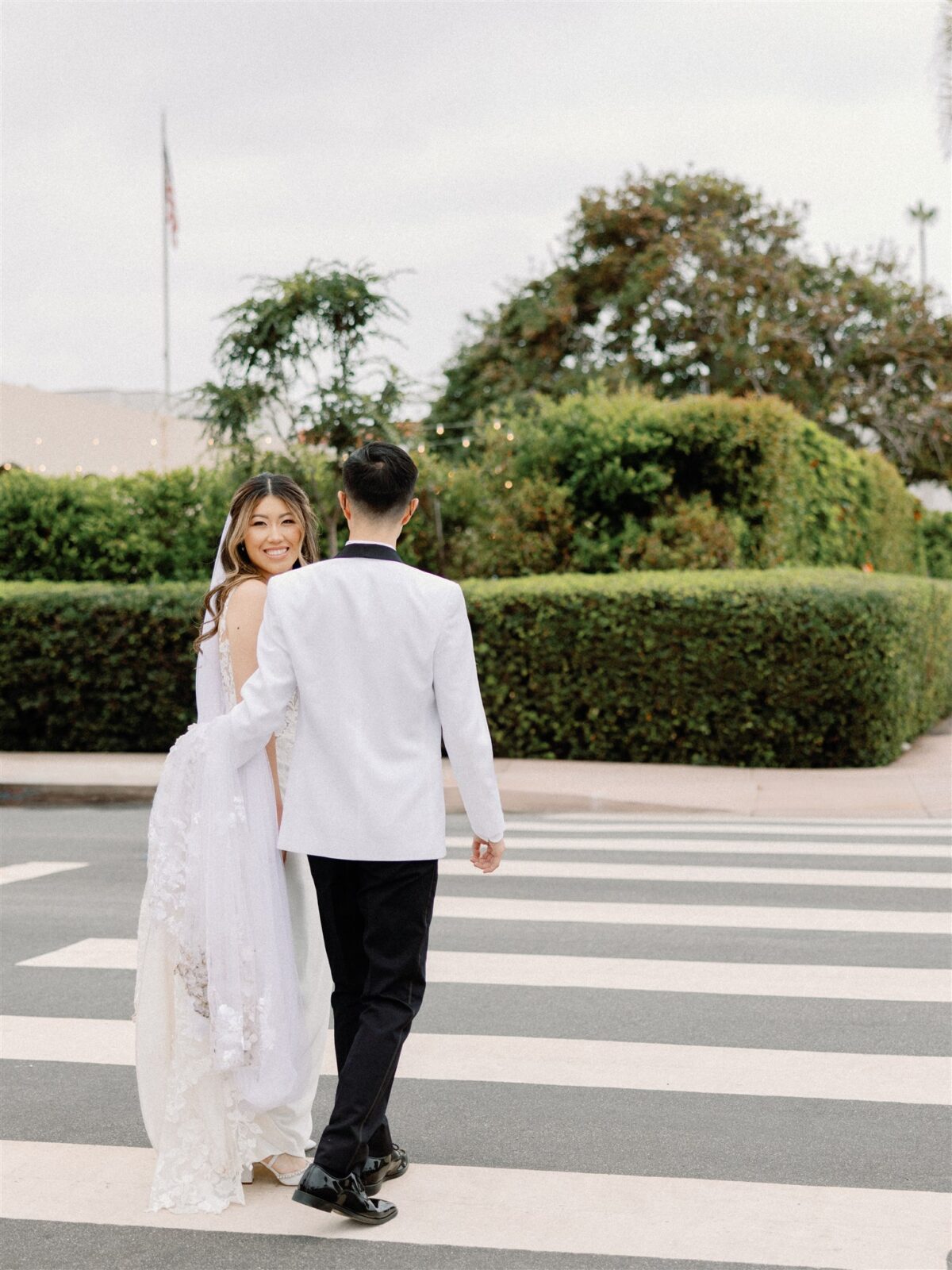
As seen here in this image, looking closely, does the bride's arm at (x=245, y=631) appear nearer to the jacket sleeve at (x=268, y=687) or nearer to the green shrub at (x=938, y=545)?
the jacket sleeve at (x=268, y=687)

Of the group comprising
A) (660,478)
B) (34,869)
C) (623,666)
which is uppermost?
(660,478)

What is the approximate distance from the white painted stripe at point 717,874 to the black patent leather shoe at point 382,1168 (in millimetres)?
4291

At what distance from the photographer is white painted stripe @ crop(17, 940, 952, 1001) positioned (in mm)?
5898

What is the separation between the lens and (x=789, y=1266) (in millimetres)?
3432

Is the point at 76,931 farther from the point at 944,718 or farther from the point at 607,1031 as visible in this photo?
the point at 944,718

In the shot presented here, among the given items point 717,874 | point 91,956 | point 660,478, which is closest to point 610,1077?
point 91,956

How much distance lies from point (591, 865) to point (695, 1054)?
11.8 ft

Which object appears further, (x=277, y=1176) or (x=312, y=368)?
(x=312, y=368)

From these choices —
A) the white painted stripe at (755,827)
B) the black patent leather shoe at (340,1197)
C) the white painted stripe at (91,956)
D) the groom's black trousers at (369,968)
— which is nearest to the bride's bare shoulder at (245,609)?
the groom's black trousers at (369,968)

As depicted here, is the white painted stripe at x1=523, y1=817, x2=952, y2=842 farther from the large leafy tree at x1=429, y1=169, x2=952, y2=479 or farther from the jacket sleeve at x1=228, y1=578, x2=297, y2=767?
the large leafy tree at x1=429, y1=169, x2=952, y2=479

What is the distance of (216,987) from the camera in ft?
12.5

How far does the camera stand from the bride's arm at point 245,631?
408cm

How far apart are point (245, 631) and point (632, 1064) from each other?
2.16 metres

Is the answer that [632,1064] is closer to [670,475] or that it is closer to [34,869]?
[34,869]
